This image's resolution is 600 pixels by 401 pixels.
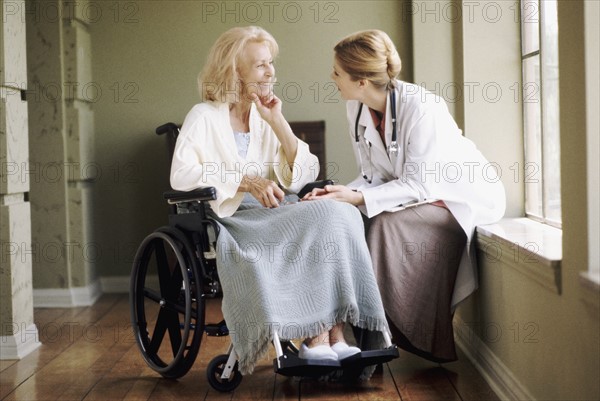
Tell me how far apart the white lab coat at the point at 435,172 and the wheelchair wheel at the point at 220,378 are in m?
0.75

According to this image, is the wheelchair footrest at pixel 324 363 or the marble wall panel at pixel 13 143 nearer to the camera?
the wheelchair footrest at pixel 324 363

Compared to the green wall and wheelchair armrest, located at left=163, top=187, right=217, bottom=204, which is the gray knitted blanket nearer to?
wheelchair armrest, located at left=163, top=187, right=217, bottom=204

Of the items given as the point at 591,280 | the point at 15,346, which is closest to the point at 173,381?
the point at 15,346

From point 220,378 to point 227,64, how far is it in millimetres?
1175

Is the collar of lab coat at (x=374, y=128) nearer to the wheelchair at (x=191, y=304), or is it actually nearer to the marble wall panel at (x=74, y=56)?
the wheelchair at (x=191, y=304)

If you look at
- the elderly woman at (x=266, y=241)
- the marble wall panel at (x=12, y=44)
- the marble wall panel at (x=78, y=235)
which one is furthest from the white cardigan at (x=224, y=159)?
the marble wall panel at (x=78, y=235)

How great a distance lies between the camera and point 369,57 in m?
3.41

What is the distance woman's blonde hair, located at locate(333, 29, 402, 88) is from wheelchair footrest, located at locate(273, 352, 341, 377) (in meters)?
1.14

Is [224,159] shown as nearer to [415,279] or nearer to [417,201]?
[417,201]

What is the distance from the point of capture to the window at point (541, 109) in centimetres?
335

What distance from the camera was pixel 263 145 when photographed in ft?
11.5

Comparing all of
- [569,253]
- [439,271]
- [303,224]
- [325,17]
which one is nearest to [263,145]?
[303,224]

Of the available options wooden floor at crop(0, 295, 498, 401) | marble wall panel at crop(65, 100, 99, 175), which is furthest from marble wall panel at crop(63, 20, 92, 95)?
wooden floor at crop(0, 295, 498, 401)

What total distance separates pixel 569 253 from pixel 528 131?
1646mm
